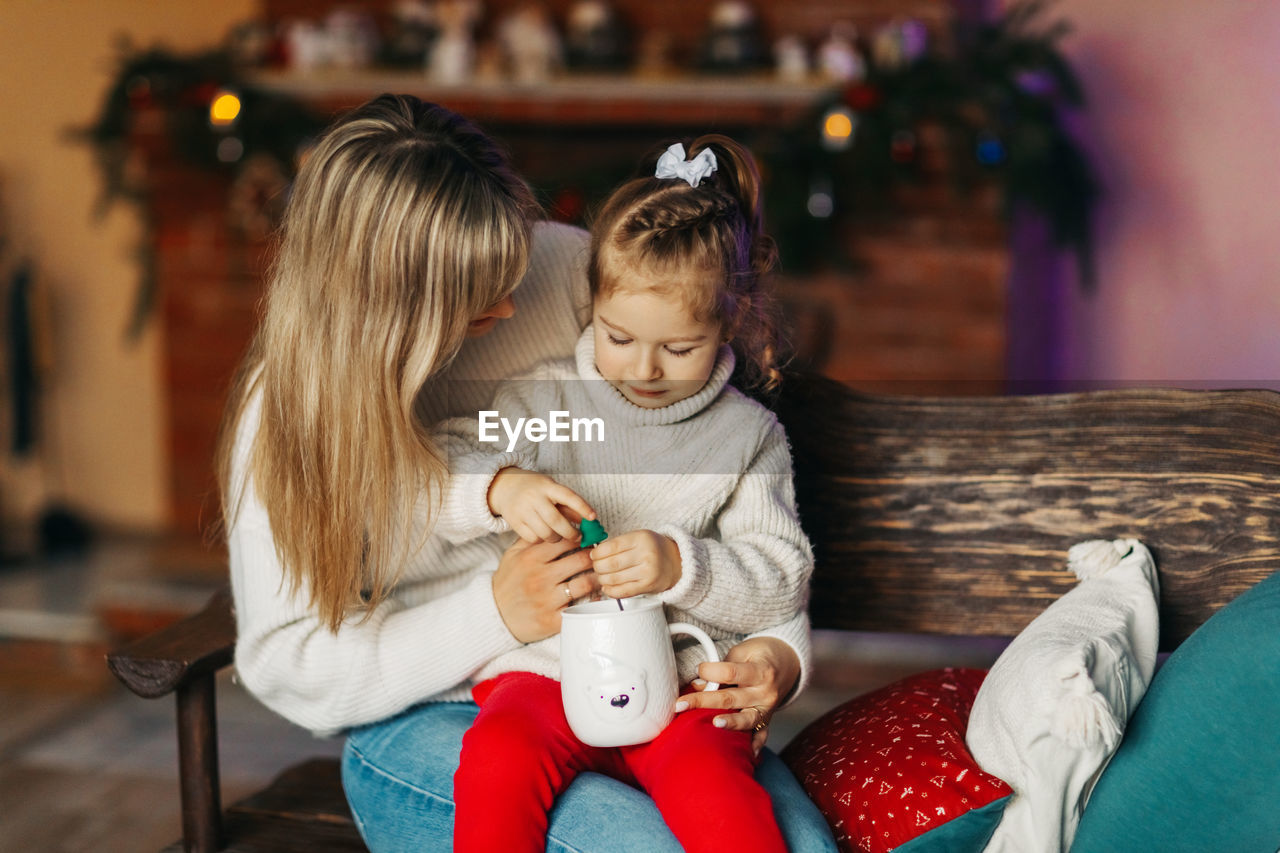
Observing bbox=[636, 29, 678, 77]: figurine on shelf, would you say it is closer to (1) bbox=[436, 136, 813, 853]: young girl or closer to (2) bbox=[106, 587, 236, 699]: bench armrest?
(1) bbox=[436, 136, 813, 853]: young girl

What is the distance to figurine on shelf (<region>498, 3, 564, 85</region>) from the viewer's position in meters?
3.57

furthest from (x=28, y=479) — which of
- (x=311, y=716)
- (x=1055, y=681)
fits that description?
(x=1055, y=681)

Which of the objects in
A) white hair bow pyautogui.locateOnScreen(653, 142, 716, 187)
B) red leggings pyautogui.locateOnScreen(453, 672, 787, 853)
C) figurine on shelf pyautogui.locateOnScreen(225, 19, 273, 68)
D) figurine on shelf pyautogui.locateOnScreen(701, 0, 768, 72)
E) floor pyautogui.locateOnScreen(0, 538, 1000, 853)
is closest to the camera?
red leggings pyautogui.locateOnScreen(453, 672, 787, 853)

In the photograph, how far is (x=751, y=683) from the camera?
1168 mm

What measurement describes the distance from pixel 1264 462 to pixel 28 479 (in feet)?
13.4

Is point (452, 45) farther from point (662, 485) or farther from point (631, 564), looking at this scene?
point (631, 564)

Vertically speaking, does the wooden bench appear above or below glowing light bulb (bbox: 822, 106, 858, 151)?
below

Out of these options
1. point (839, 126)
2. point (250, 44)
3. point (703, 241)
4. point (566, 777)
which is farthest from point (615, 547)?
point (250, 44)

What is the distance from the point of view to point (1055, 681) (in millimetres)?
1106

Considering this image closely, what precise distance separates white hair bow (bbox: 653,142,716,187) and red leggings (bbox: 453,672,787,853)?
1.83 feet

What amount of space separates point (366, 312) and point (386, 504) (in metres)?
0.20

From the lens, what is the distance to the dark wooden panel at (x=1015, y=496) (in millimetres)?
1315

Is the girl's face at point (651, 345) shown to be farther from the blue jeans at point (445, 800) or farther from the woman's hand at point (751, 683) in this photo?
the blue jeans at point (445, 800)

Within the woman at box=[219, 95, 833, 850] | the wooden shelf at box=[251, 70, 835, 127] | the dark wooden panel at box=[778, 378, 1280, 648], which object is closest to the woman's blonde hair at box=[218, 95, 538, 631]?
the woman at box=[219, 95, 833, 850]
